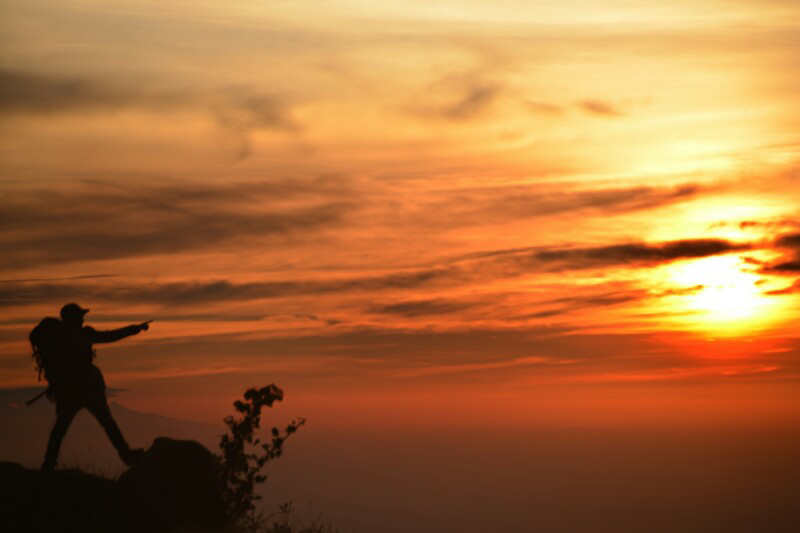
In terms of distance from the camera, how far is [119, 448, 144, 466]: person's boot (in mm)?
19062

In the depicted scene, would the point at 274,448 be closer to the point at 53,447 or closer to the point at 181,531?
the point at 181,531

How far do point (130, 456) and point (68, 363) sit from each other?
238 cm

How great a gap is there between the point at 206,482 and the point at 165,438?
1.14 metres

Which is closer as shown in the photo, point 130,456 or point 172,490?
point 172,490

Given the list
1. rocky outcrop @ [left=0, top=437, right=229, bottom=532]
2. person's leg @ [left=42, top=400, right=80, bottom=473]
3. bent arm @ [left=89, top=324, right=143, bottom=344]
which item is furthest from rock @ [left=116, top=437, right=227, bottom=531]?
bent arm @ [left=89, top=324, right=143, bottom=344]

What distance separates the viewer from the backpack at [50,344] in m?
17.8

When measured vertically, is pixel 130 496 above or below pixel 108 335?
below

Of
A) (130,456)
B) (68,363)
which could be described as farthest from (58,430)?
(130,456)

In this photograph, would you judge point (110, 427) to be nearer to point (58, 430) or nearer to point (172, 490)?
point (58, 430)

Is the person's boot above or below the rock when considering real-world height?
above

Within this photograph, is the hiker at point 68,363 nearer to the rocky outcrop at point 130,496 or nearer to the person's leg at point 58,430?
the person's leg at point 58,430

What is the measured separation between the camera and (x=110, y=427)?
1859cm

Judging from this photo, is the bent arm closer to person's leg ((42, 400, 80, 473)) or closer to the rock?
person's leg ((42, 400, 80, 473))

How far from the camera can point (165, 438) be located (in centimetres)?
1888
